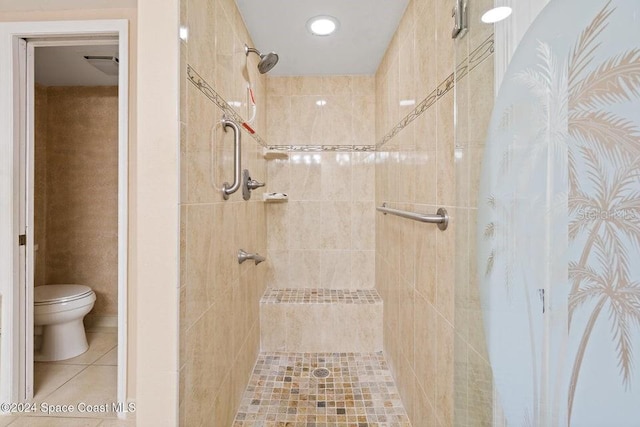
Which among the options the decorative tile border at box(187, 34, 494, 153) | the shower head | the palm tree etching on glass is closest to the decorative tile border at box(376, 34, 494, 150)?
the decorative tile border at box(187, 34, 494, 153)

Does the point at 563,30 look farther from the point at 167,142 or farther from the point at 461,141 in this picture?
the point at 167,142

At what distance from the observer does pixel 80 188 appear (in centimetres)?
259

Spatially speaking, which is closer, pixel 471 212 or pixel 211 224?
pixel 471 212

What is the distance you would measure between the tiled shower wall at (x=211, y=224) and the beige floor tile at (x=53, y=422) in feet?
2.25

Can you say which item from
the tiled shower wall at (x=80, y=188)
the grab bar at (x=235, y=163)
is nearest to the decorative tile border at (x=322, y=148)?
the grab bar at (x=235, y=163)

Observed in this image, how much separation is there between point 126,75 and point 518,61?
1.57 m

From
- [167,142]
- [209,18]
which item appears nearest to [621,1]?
[167,142]

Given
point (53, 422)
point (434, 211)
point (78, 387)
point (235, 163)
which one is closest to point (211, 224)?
point (235, 163)

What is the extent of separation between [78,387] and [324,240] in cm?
180

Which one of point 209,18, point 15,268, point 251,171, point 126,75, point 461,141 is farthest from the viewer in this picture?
point 251,171

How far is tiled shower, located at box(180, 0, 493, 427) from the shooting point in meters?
1.01

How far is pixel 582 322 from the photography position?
18.4 inches

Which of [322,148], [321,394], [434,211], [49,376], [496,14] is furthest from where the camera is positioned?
[322,148]

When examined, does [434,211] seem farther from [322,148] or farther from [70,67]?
[70,67]
